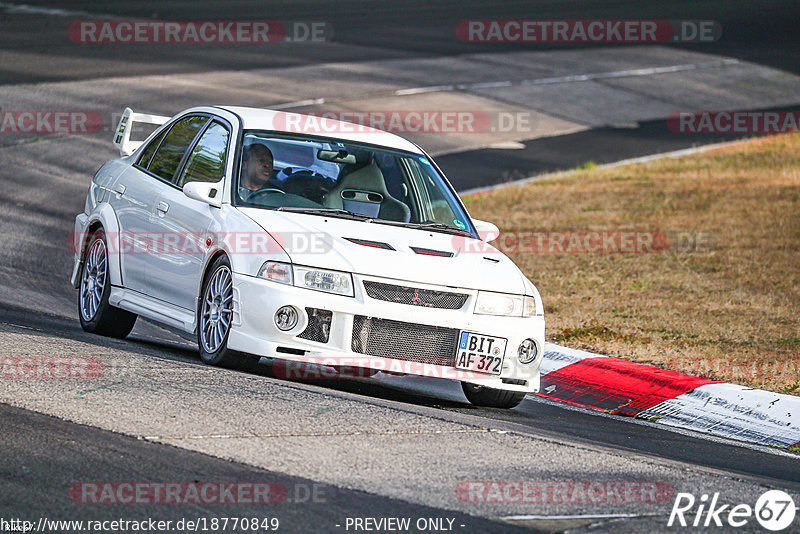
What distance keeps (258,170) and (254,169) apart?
0.03 m

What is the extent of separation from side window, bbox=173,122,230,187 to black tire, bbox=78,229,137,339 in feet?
3.26

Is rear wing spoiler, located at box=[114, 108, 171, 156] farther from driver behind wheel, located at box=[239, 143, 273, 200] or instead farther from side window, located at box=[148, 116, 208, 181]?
driver behind wheel, located at box=[239, 143, 273, 200]

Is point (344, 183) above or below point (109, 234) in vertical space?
above

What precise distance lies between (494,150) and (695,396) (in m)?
13.8

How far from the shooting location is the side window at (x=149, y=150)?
9438mm

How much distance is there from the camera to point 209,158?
8703 mm

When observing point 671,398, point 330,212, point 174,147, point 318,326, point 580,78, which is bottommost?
point 671,398

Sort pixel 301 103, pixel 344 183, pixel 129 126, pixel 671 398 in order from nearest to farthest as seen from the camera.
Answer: pixel 344 183, pixel 671 398, pixel 129 126, pixel 301 103

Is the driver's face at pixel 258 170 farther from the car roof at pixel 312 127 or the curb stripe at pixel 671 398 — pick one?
the curb stripe at pixel 671 398

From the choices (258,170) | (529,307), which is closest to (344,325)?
(529,307)

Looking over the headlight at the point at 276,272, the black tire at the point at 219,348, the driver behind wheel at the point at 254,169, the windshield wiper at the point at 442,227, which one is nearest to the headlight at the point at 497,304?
the windshield wiper at the point at 442,227

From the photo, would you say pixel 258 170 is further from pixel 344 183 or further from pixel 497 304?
pixel 497 304

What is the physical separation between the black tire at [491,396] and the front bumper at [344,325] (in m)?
0.57

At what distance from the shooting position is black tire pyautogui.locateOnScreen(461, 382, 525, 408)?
A: 8203mm
